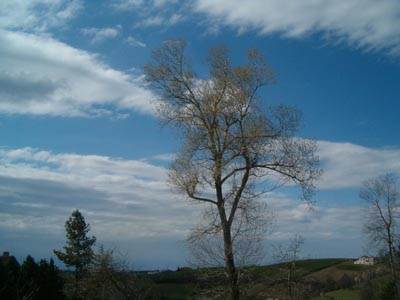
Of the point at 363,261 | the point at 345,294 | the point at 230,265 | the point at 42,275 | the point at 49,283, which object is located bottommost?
the point at 345,294

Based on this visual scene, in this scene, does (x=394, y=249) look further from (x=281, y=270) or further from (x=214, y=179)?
(x=214, y=179)

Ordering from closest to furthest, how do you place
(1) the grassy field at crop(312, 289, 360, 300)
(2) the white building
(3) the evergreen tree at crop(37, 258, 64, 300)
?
(3) the evergreen tree at crop(37, 258, 64, 300), (1) the grassy field at crop(312, 289, 360, 300), (2) the white building

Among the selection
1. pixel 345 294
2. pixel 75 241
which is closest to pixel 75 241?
pixel 75 241

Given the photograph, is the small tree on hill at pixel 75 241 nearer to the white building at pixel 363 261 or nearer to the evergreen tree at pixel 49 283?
the evergreen tree at pixel 49 283

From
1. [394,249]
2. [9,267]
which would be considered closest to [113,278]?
[394,249]

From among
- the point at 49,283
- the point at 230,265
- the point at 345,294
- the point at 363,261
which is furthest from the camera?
the point at 363,261

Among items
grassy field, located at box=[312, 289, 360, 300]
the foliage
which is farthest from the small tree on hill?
grassy field, located at box=[312, 289, 360, 300]

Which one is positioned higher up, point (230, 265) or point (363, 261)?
point (230, 265)

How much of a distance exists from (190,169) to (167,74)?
3.11 meters

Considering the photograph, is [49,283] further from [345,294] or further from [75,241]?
[345,294]

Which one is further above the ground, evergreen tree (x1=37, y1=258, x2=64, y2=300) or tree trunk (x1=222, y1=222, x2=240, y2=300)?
tree trunk (x1=222, y1=222, x2=240, y2=300)

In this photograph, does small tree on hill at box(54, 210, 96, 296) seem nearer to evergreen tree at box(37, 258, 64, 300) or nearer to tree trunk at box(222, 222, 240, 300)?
evergreen tree at box(37, 258, 64, 300)

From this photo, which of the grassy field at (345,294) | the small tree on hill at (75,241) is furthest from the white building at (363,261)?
the small tree on hill at (75,241)

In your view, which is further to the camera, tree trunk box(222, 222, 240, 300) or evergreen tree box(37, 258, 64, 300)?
evergreen tree box(37, 258, 64, 300)
